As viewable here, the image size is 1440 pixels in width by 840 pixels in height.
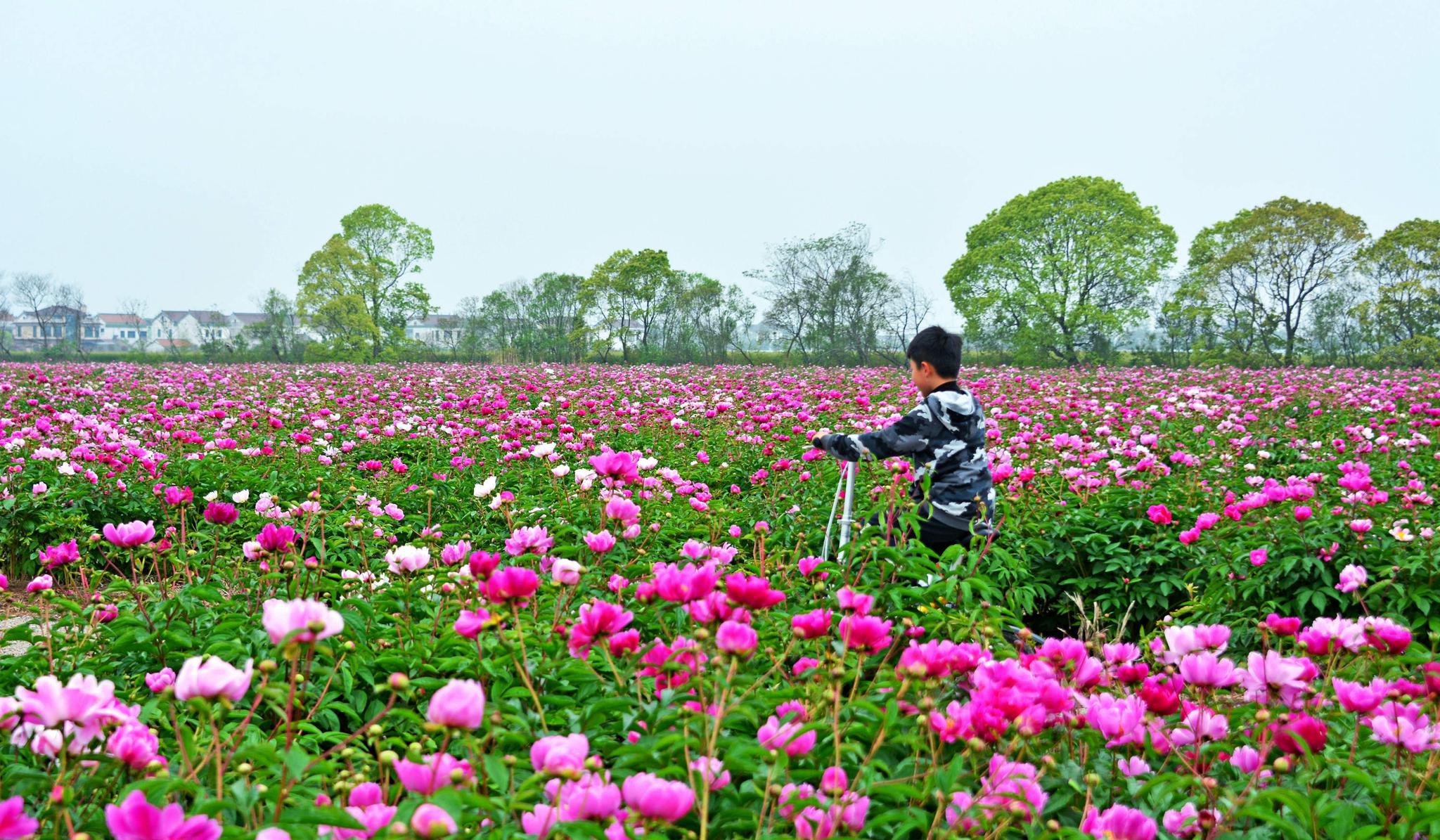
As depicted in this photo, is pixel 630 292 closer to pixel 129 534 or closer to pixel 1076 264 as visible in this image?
pixel 1076 264

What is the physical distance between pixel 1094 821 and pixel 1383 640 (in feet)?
2.37

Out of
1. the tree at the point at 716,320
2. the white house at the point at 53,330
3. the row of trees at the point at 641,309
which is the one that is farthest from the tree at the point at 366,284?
the white house at the point at 53,330

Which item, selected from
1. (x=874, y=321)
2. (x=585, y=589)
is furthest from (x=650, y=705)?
(x=874, y=321)

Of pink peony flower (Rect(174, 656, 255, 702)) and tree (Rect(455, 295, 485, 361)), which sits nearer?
pink peony flower (Rect(174, 656, 255, 702))

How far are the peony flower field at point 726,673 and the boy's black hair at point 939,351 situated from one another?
2.03 ft

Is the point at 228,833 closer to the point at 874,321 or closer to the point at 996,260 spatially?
the point at 996,260

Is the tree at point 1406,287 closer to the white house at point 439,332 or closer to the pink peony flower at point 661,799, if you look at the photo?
the pink peony flower at point 661,799

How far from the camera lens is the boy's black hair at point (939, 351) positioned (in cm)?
378

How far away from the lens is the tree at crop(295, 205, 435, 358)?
37.2 metres

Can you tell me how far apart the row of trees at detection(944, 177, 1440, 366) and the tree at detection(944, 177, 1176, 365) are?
40 millimetres

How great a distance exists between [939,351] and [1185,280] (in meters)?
36.1

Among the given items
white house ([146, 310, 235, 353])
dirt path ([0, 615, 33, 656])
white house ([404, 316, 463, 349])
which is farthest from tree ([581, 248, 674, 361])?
white house ([146, 310, 235, 353])

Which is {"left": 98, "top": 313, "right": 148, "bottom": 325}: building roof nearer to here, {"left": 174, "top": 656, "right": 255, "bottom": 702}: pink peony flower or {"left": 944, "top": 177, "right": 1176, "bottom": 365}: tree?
{"left": 944, "top": 177, "right": 1176, "bottom": 365}: tree

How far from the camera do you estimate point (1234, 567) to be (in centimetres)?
370
